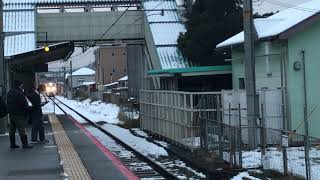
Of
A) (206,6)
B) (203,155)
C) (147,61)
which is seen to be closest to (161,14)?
(147,61)

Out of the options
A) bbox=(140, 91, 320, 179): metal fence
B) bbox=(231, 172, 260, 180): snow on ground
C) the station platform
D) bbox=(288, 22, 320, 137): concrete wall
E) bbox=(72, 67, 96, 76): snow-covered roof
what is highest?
bbox=(72, 67, 96, 76): snow-covered roof

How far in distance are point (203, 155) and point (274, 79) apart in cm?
495

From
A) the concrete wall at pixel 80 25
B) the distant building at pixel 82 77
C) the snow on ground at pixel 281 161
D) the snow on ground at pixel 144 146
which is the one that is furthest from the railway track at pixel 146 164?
the distant building at pixel 82 77

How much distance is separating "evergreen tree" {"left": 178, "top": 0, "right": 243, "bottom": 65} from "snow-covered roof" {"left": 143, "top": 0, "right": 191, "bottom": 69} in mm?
3674

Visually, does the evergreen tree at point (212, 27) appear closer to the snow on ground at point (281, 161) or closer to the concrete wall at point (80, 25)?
the concrete wall at point (80, 25)

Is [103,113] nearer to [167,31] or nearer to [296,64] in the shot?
[167,31]

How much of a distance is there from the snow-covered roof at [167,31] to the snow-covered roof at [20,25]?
8616mm

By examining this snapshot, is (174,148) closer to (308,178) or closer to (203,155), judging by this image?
(203,155)

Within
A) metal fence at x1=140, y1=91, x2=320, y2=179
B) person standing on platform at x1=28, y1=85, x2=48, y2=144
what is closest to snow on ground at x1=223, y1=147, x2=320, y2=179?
metal fence at x1=140, y1=91, x2=320, y2=179

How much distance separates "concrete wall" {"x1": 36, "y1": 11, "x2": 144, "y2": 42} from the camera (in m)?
44.7

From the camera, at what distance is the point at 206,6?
1394 inches

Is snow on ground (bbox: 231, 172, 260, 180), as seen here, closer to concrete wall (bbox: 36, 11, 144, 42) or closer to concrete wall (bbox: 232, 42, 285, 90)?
concrete wall (bbox: 232, 42, 285, 90)

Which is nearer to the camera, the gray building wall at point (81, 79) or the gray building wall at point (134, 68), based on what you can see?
the gray building wall at point (134, 68)

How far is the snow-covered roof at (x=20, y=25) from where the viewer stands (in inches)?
1590
